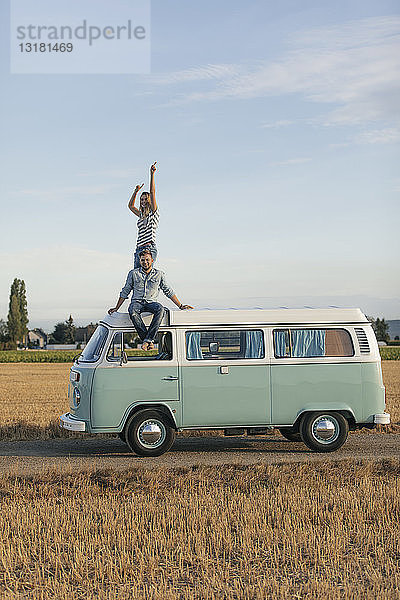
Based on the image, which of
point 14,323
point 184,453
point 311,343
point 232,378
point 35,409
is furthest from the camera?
point 14,323

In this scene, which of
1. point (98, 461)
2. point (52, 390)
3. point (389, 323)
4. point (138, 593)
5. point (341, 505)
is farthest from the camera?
point (389, 323)

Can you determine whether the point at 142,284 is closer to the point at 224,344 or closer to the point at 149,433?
the point at 224,344

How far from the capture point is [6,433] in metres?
15.6

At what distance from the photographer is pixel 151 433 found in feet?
41.5

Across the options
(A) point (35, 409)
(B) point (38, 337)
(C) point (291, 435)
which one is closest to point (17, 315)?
(B) point (38, 337)

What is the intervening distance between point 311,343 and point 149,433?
3036mm

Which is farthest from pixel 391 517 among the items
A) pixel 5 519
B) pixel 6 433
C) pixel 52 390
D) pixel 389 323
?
pixel 389 323

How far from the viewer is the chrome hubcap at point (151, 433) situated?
1265 cm

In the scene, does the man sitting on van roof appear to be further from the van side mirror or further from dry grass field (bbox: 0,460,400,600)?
dry grass field (bbox: 0,460,400,600)

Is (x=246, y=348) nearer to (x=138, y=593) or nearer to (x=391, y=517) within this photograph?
(x=391, y=517)

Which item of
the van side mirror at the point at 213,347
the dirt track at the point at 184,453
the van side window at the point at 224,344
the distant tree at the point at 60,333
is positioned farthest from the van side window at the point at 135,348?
the distant tree at the point at 60,333

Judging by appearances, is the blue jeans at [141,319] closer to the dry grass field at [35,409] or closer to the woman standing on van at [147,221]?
the woman standing on van at [147,221]

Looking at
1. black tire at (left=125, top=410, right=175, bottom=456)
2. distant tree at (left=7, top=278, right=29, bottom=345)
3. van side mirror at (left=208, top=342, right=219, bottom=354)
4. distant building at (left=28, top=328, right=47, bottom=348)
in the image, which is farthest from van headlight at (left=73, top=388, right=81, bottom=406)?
distant building at (left=28, top=328, right=47, bottom=348)

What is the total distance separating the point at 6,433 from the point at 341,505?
28.1 ft
